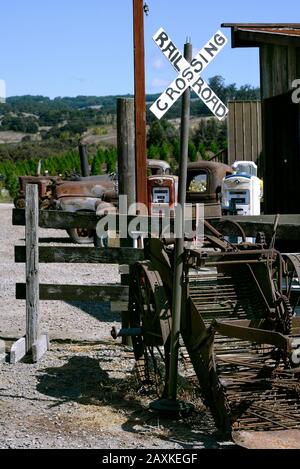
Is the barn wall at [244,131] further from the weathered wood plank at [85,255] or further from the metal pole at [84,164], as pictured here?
the weathered wood plank at [85,255]

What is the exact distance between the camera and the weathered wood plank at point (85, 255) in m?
8.09

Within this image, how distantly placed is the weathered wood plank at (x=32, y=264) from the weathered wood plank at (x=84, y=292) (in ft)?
0.71

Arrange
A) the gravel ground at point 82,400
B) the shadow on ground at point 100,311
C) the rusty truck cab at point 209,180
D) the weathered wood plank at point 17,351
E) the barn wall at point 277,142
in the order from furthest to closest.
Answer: the rusty truck cab at point 209,180, the barn wall at point 277,142, the shadow on ground at point 100,311, the weathered wood plank at point 17,351, the gravel ground at point 82,400

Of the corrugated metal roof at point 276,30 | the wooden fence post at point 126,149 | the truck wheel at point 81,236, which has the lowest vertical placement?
the truck wheel at point 81,236

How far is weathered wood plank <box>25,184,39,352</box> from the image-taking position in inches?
311

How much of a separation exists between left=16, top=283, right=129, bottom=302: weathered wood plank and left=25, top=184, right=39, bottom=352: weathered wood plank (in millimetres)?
215

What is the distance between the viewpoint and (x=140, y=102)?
8984mm

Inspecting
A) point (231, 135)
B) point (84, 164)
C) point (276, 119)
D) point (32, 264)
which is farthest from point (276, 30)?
point (84, 164)

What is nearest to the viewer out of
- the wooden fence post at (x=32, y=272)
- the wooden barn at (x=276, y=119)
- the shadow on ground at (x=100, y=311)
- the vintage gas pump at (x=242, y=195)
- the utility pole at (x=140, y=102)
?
the wooden fence post at (x=32, y=272)
